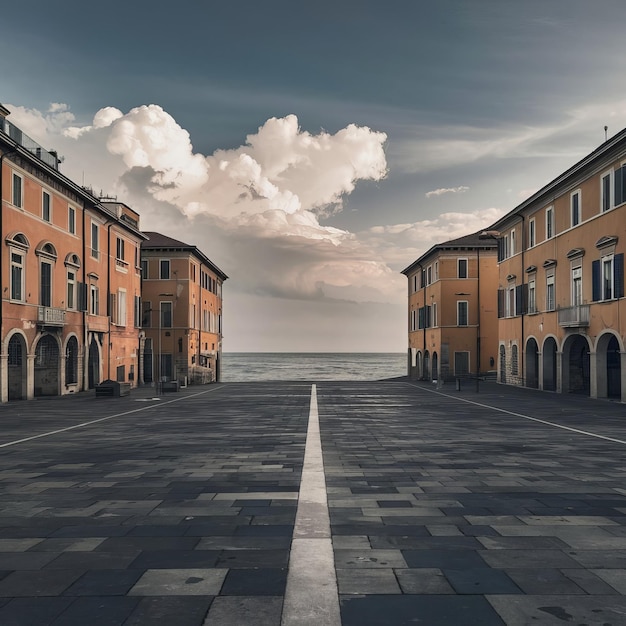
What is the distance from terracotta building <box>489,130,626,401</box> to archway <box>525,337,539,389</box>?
6cm

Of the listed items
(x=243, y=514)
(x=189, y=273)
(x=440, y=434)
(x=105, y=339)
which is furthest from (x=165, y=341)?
(x=243, y=514)

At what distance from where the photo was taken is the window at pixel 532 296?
40.8m

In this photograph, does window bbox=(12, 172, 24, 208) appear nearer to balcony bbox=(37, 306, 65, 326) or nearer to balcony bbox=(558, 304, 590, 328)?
balcony bbox=(37, 306, 65, 326)

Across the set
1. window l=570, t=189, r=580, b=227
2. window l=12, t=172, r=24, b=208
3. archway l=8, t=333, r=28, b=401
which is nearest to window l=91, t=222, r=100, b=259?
window l=12, t=172, r=24, b=208

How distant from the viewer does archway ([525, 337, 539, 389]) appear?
41.6 meters

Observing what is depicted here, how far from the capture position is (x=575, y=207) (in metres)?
34.5

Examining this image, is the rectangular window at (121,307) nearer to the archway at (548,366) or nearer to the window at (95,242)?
the window at (95,242)

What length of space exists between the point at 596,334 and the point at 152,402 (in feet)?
70.3

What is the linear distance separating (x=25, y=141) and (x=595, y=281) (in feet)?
96.4

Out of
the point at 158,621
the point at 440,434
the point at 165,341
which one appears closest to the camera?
the point at 158,621

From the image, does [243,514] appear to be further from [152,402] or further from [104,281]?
[104,281]

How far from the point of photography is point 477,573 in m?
5.86

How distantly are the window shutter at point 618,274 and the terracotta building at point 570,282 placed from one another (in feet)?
0.15

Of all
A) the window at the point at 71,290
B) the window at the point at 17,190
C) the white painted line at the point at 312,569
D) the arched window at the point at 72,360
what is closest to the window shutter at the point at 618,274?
the white painted line at the point at 312,569
